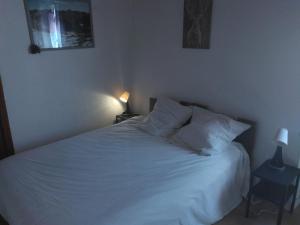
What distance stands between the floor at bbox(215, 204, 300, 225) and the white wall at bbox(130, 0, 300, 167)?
51 centimetres

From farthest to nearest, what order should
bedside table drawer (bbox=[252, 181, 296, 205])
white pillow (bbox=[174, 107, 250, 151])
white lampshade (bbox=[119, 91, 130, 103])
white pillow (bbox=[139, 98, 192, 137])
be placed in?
white lampshade (bbox=[119, 91, 130, 103]), white pillow (bbox=[139, 98, 192, 137]), white pillow (bbox=[174, 107, 250, 151]), bedside table drawer (bbox=[252, 181, 296, 205])

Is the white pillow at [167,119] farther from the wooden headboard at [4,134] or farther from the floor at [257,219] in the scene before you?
the wooden headboard at [4,134]

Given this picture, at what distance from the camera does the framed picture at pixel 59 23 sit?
2.59m

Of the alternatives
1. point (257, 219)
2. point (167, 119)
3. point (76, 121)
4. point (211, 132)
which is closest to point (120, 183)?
point (211, 132)

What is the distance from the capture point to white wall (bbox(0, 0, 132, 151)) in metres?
2.51

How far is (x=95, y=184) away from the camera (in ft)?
6.17

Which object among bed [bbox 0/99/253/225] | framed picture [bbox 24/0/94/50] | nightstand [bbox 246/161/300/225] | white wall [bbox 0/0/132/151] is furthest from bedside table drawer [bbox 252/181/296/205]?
framed picture [bbox 24/0/94/50]

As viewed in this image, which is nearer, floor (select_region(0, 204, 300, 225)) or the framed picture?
floor (select_region(0, 204, 300, 225))

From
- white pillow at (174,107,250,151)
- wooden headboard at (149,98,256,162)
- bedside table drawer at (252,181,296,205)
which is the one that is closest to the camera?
bedside table drawer at (252,181,296,205)

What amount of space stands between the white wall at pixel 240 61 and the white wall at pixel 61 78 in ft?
1.47

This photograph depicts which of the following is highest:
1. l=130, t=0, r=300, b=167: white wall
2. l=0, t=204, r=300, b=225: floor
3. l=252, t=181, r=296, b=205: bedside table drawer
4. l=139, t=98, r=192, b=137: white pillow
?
l=130, t=0, r=300, b=167: white wall

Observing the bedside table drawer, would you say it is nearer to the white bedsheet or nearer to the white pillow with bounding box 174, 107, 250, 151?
the white bedsheet

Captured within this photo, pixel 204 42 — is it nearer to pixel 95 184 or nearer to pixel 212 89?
pixel 212 89

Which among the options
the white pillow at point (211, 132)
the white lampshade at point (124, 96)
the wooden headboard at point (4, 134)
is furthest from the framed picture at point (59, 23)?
the white pillow at point (211, 132)
